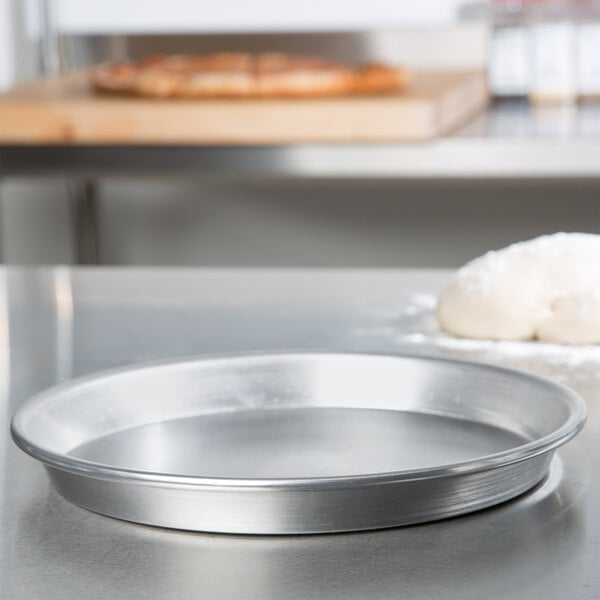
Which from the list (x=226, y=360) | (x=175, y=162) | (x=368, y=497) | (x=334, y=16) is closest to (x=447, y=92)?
(x=175, y=162)

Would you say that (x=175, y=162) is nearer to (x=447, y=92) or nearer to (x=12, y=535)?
(x=447, y=92)

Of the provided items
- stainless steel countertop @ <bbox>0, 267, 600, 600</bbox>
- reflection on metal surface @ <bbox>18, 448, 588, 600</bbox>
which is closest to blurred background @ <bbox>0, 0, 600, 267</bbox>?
stainless steel countertop @ <bbox>0, 267, 600, 600</bbox>

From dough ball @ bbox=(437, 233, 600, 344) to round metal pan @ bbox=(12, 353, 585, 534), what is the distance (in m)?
0.19

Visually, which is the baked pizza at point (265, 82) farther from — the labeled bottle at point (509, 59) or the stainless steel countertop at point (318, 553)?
the stainless steel countertop at point (318, 553)

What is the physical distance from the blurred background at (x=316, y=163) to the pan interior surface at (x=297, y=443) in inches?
48.7

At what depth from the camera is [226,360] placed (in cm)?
71

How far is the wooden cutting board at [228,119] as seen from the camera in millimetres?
1848

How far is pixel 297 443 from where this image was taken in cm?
62

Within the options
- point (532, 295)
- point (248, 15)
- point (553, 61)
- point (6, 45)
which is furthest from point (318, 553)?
point (6, 45)

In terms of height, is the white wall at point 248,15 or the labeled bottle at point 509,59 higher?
the white wall at point 248,15

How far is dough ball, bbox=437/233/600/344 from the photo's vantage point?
2.84ft

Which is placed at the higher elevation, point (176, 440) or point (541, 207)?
point (176, 440)

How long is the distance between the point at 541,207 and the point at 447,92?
47 centimetres

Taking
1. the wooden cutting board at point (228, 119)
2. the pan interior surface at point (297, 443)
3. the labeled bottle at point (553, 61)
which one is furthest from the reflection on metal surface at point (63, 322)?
the labeled bottle at point (553, 61)
